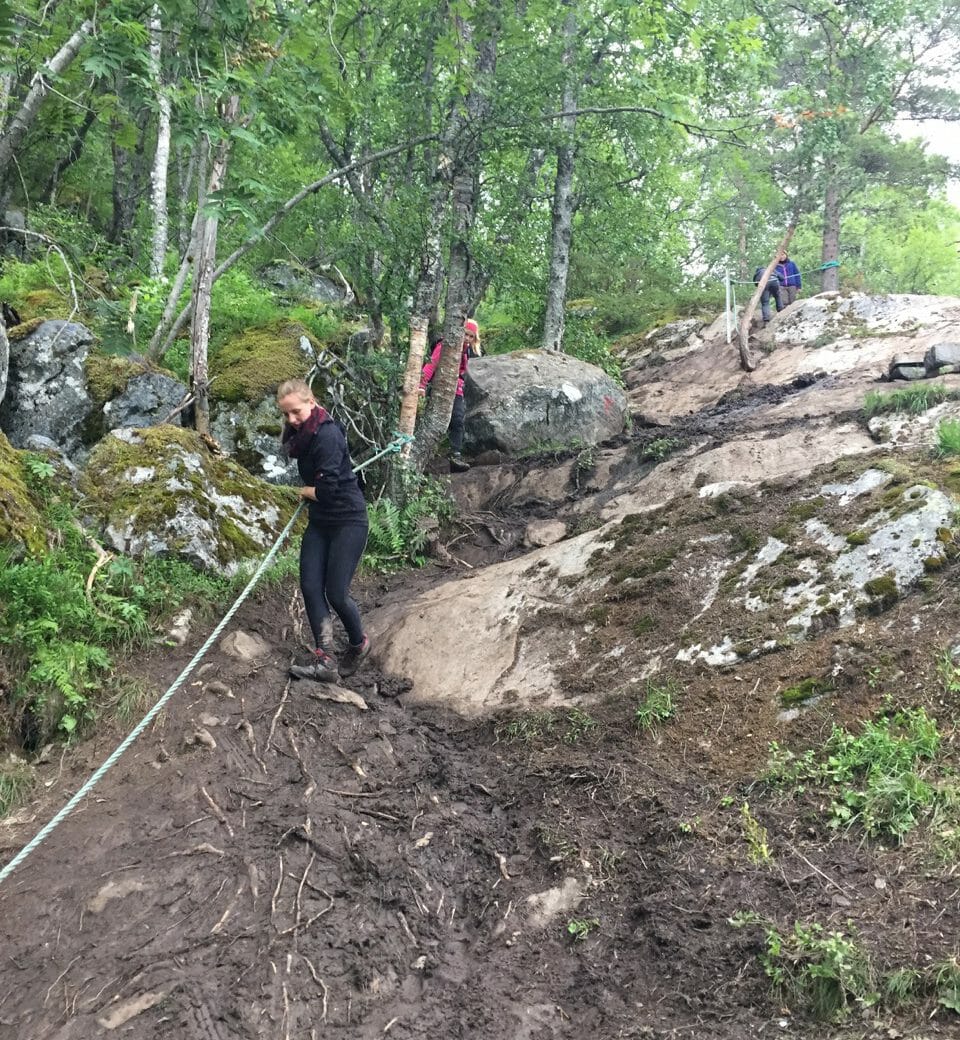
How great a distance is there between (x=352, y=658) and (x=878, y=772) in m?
4.11

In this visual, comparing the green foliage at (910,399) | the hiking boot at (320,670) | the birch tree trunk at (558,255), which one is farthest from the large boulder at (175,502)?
the birch tree trunk at (558,255)

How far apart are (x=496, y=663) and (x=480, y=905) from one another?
7.36 feet

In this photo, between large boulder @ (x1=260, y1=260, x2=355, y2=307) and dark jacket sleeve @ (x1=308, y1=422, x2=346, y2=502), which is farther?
large boulder @ (x1=260, y1=260, x2=355, y2=307)

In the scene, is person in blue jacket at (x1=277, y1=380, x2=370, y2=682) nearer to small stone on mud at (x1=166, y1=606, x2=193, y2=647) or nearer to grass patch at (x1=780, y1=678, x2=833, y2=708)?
small stone on mud at (x1=166, y1=606, x2=193, y2=647)

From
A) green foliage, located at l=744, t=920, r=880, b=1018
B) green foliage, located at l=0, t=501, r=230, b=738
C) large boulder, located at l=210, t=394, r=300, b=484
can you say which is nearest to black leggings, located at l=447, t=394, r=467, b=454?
large boulder, located at l=210, t=394, r=300, b=484

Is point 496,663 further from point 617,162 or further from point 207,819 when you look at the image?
point 617,162

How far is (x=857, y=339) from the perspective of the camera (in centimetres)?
1308

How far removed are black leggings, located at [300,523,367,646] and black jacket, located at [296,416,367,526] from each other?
0.10 metres

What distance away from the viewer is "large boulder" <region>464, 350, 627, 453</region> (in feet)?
37.8

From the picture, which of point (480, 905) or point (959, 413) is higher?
point (959, 413)

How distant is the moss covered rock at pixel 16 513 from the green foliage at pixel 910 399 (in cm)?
831

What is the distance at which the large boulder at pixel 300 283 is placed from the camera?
1495cm

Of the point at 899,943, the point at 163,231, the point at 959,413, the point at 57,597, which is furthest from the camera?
the point at 163,231

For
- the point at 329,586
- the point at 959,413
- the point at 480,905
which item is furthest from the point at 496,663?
the point at 959,413
